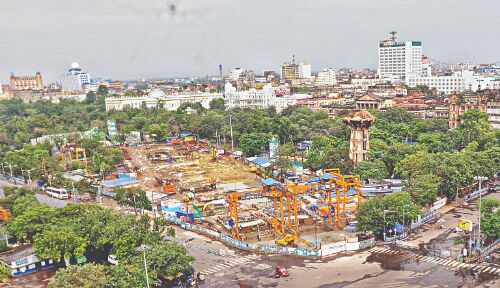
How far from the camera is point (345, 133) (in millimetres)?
79688

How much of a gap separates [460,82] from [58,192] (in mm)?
122879

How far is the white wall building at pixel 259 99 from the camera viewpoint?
118812 mm

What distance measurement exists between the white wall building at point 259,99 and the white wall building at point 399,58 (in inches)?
3281

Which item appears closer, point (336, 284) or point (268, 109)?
point (336, 284)

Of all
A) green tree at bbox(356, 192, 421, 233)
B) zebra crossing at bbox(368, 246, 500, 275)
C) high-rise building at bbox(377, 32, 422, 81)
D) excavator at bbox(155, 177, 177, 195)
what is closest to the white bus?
excavator at bbox(155, 177, 177, 195)

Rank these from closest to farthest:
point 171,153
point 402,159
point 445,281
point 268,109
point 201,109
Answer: point 445,281
point 402,159
point 171,153
point 268,109
point 201,109

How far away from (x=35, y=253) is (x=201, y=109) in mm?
97628

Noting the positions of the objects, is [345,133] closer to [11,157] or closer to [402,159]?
[402,159]

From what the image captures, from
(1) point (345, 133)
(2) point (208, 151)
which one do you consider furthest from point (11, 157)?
(1) point (345, 133)

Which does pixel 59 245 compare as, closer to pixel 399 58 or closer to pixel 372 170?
pixel 372 170

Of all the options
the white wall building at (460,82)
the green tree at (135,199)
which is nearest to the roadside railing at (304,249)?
the green tree at (135,199)

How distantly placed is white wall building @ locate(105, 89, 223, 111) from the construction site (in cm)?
5925

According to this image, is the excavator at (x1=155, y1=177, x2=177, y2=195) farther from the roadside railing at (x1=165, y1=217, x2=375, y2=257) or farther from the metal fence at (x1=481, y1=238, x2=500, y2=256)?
the metal fence at (x1=481, y1=238, x2=500, y2=256)

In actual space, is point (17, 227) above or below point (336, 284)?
above
